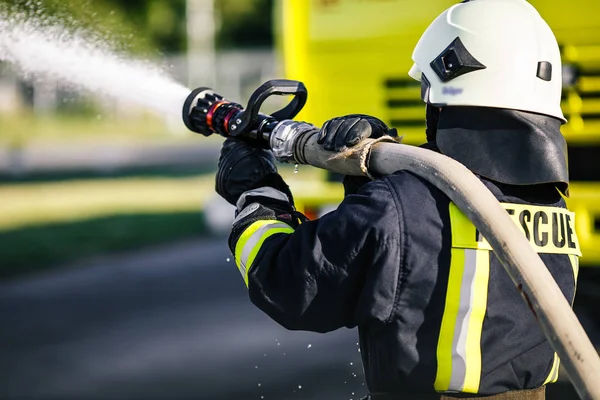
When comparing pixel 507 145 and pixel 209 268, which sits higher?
pixel 507 145

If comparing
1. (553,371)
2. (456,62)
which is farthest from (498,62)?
(553,371)

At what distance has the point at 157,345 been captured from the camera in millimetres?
5996

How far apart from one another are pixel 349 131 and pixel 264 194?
32cm

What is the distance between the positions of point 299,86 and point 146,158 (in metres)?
22.7

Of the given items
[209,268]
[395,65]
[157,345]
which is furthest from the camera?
[209,268]

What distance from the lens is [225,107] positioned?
2834 mm

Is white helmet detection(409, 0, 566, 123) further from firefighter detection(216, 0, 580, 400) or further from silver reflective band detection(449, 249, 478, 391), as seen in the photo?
silver reflective band detection(449, 249, 478, 391)

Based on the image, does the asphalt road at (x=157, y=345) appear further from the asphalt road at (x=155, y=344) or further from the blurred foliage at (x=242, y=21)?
the blurred foliage at (x=242, y=21)

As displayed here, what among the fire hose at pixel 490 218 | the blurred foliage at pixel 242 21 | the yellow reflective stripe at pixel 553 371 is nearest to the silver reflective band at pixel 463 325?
the fire hose at pixel 490 218

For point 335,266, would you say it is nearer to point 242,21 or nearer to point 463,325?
point 463,325

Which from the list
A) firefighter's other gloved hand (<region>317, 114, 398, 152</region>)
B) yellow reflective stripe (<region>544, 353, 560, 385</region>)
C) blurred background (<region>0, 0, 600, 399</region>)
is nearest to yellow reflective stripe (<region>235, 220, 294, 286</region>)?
firefighter's other gloved hand (<region>317, 114, 398, 152</region>)

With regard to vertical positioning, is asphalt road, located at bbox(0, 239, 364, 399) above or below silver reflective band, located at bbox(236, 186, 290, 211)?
below

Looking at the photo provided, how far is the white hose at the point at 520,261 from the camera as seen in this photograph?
1918 mm

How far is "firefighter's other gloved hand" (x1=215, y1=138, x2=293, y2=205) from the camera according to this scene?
256 cm
